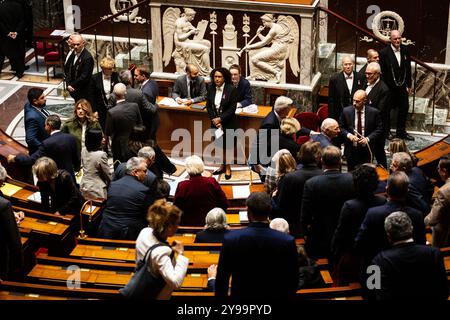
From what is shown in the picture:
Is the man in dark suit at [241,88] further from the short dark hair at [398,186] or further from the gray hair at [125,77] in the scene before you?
the short dark hair at [398,186]

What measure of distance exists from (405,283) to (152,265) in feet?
5.40

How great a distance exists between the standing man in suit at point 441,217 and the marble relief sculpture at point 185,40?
5.06m

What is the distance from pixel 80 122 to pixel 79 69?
1.93 metres

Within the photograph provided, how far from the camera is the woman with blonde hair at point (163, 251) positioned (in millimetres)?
5590

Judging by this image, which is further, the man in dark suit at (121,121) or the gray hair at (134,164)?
the man in dark suit at (121,121)

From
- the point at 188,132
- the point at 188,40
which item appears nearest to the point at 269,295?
the point at 188,132

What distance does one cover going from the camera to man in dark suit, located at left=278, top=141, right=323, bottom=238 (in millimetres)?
7594

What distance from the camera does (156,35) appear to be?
1189 cm

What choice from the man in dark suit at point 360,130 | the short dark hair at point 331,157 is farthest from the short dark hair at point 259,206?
the man in dark suit at point 360,130

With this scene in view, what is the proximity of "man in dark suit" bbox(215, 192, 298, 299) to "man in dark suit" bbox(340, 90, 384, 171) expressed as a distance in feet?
12.9
